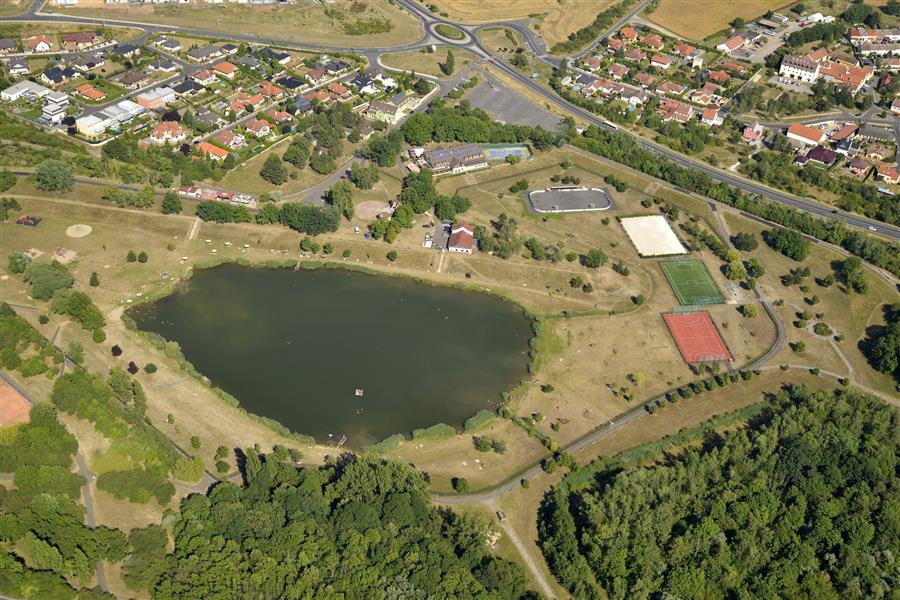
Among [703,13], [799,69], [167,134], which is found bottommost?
[167,134]

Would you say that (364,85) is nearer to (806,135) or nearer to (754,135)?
(754,135)

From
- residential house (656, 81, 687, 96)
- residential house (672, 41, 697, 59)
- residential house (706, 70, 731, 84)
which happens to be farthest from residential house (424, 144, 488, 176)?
residential house (672, 41, 697, 59)

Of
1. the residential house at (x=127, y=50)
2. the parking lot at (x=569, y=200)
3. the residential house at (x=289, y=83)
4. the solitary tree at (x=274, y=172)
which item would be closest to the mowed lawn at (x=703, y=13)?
the parking lot at (x=569, y=200)

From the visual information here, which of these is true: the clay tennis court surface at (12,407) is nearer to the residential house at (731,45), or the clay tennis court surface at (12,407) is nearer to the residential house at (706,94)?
the residential house at (706,94)

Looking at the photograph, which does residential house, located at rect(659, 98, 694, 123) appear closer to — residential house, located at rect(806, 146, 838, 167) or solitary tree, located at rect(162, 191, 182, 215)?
residential house, located at rect(806, 146, 838, 167)

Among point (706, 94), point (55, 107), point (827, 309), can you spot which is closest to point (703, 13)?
point (706, 94)
